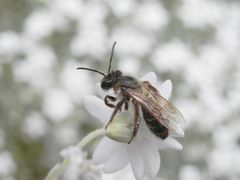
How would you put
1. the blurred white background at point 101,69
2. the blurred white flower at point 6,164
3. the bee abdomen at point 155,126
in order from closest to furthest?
the bee abdomen at point 155,126, the blurred white flower at point 6,164, the blurred white background at point 101,69

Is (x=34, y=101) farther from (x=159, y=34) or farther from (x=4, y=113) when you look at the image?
(x=159, y=34)

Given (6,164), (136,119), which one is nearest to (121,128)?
(136,119)

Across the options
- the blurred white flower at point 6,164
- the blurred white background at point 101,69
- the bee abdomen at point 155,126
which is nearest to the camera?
the bee abdomen at point 155,126

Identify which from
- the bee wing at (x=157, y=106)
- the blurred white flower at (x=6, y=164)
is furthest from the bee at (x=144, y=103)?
the blurred white flower at (x=6, y=164)

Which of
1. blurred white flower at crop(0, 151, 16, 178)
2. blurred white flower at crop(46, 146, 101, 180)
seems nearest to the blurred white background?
blurred white flower at crop(0, 151, 16, 178)

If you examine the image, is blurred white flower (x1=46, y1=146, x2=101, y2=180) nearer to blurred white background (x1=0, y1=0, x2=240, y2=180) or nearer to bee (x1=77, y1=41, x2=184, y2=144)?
bee (x1=77, y1=41, x2=184, y2=144)

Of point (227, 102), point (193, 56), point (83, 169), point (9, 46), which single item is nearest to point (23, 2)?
point (9, 46)

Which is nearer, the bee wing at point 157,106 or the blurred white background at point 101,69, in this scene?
the bee wing at point 157,106

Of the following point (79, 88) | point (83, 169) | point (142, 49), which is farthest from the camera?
point (142, 49)

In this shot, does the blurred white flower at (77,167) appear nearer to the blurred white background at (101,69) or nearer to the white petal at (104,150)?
the white petal at (104,150)
